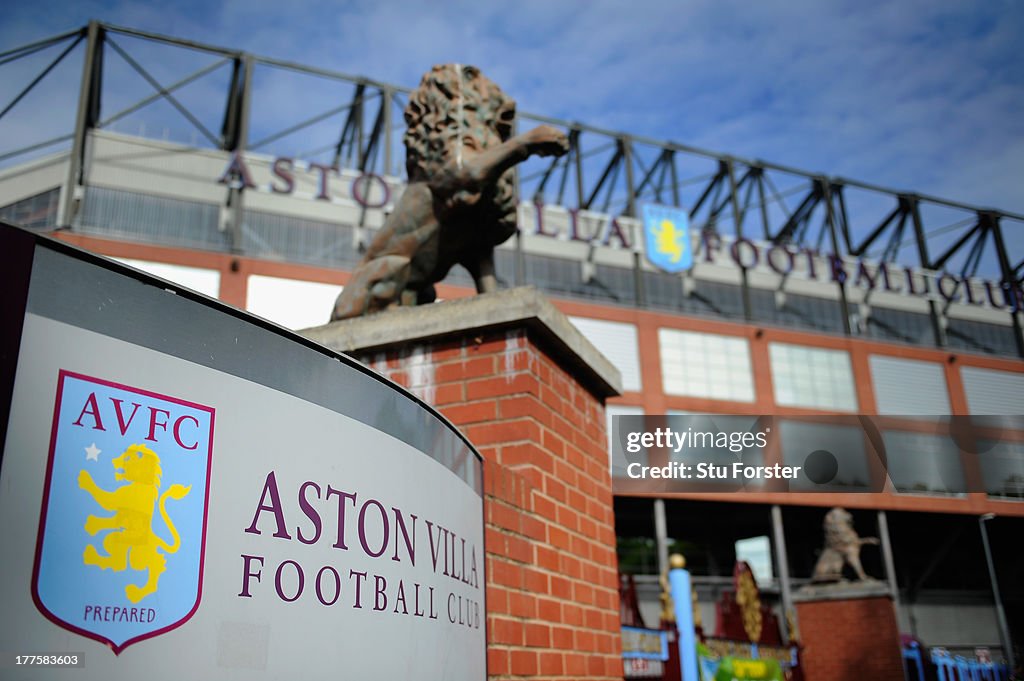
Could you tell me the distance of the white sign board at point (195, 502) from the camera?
4.19 feet

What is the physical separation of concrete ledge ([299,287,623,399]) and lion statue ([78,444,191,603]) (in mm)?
1828

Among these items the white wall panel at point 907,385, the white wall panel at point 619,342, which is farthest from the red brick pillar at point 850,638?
the white wall panel at point 907,385

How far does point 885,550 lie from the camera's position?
3128 centimetres

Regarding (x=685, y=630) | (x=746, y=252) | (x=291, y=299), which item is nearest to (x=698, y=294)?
(x=746, y=252)

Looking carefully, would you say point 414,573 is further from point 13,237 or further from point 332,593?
point 13,237

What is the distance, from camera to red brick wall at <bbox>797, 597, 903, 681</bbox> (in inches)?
590

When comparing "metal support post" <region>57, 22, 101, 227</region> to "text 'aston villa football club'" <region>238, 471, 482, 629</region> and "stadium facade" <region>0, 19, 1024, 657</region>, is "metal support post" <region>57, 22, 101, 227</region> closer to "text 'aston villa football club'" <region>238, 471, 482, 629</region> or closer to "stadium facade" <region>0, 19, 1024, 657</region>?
"stadium facade" <region>0, 19, 1024, 657</region>

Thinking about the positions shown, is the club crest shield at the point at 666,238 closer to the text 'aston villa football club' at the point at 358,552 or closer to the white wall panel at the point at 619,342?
the white wall panel at the point at 619,342

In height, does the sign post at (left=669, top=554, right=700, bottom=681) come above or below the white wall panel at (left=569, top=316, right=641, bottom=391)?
below

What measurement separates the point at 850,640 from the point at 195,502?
16.2 m

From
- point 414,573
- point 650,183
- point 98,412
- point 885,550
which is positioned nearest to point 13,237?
point 98,412

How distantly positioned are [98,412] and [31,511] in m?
0.17

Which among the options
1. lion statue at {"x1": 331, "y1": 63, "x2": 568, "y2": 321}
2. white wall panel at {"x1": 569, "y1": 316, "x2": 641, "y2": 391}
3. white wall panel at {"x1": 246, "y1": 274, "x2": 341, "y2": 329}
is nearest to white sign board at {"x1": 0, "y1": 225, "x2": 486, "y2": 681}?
lion statue at {"x1": 331, "y1": 63, "x2": 568, "y2": 321}

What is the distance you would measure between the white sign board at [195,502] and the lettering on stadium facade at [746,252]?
2788cm
